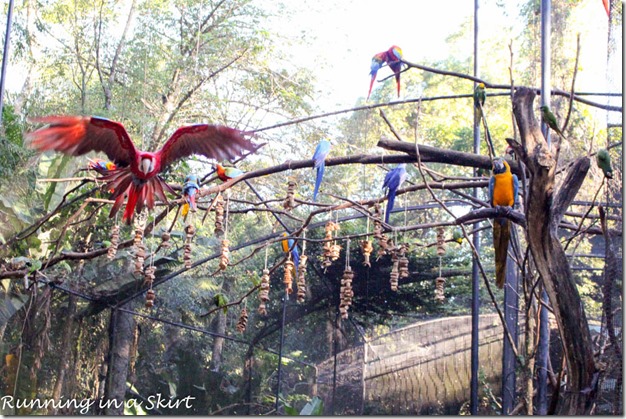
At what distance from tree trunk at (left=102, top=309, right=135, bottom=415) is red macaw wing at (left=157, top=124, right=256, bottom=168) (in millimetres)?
1576

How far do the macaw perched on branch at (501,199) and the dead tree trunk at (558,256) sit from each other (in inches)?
20.3

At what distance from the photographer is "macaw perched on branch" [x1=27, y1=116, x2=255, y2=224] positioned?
2.04 meters

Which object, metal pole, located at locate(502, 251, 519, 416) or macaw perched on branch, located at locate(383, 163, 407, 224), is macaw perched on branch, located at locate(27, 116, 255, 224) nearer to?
macaw perched on branch, located at locate(383, 163, 407, 224)

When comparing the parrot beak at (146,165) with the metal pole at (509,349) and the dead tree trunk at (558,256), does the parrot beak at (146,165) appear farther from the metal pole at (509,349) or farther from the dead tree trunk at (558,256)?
the metal pole at (509,349)

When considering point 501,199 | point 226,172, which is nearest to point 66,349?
point 226,172

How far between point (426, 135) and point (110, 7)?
2946 millimetres

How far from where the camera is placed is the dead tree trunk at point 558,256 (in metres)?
1.34

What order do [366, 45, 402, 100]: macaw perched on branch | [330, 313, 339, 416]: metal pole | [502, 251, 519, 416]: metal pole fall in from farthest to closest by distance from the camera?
[330, 313, 339, 416]: metal pole
[502, 251, 519, 416]: metal pole
[366, 45, 402, 100]: macaw perched on branch

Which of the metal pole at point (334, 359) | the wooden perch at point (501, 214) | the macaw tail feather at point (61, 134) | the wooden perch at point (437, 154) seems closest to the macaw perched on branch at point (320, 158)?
the wooden perch at point (437, 154)

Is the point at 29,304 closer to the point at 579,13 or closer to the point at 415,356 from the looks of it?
the point at 415,356

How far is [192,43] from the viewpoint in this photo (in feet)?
14.9

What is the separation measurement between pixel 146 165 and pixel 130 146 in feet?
0.28

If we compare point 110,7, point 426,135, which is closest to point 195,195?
point 110,7

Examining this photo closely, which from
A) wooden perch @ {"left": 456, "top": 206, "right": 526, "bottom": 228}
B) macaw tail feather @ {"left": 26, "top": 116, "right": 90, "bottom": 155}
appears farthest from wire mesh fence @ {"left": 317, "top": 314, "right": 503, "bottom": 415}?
macaw tail feather @ {"left": 26, "top": 116, "right": 90, "bottom": 155}
